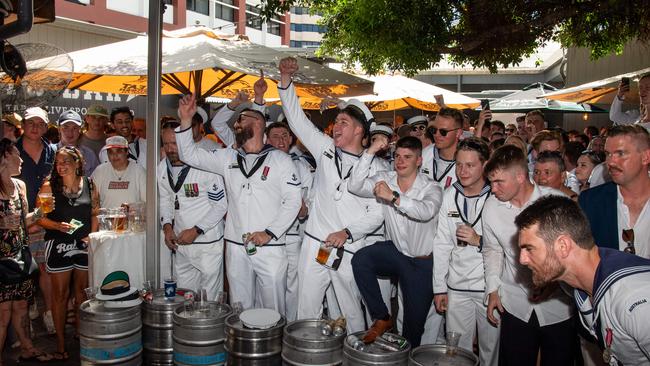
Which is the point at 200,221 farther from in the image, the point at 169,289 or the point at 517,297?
the point at 517,297

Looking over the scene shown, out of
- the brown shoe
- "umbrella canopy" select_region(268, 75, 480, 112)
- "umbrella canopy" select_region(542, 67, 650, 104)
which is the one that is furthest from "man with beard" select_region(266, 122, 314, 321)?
"umbrella canopy" select_region(542, 67, 650, 104)

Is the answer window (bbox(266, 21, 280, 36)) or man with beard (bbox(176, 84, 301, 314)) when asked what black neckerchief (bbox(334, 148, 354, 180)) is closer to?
man with beard (bbox(176, 84, 301, 314))

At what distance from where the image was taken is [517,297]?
3.81 meters

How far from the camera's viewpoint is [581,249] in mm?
2473

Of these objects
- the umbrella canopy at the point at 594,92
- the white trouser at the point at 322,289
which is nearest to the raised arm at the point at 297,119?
the white trouser at the point at 322,289

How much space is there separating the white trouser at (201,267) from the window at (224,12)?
1437 inches

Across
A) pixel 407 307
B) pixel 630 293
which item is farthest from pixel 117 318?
pixel 630 293

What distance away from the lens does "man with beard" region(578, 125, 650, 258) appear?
139 inches

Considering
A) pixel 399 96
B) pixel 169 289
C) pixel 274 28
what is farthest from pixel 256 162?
pixel 274 28

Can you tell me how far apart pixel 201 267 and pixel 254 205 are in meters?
0.91

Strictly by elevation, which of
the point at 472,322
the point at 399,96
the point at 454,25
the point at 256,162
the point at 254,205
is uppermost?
the point at 454,25

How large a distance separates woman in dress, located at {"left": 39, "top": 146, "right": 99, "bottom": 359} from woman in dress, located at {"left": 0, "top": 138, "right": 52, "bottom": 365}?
0.96 feet

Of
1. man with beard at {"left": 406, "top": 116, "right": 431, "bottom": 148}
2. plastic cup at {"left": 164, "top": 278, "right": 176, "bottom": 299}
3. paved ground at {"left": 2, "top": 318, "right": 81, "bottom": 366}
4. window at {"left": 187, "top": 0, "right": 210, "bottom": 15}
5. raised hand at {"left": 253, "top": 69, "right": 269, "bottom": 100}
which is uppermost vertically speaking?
window at {"left": 187, "top": 0, "right": 210, "bottom": 15}

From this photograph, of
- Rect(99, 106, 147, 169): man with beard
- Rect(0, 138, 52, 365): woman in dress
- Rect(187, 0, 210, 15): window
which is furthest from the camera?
Rect(187, 0, 210, 15): window
